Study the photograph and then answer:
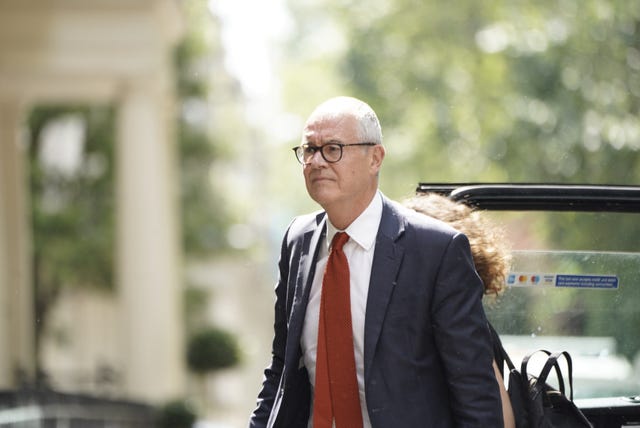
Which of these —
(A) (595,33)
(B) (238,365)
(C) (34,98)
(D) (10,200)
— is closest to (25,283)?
(D) (10,200)

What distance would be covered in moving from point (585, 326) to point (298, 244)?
115 centimetres

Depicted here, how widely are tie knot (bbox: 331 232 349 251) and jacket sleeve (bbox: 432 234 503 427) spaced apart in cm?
30

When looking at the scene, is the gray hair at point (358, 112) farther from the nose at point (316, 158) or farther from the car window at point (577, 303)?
the car window at point (577, 303)

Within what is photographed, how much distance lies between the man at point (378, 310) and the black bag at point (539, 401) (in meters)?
0.27

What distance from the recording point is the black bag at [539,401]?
318 centimetres

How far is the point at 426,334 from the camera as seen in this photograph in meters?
3.02

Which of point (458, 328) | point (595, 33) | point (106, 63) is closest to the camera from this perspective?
point (458, 328)

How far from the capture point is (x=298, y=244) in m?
3.37

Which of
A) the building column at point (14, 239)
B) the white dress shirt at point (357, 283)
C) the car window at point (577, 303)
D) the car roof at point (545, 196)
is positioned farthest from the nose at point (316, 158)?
the building column at point (14, 239)

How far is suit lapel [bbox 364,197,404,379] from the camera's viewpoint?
9.77 ft

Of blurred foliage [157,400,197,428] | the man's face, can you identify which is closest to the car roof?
the man's face

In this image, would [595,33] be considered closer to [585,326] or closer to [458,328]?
[585,326]

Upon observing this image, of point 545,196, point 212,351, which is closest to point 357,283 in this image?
point 545,196

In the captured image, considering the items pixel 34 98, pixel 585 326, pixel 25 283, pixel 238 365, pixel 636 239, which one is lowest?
pixel 238 365
